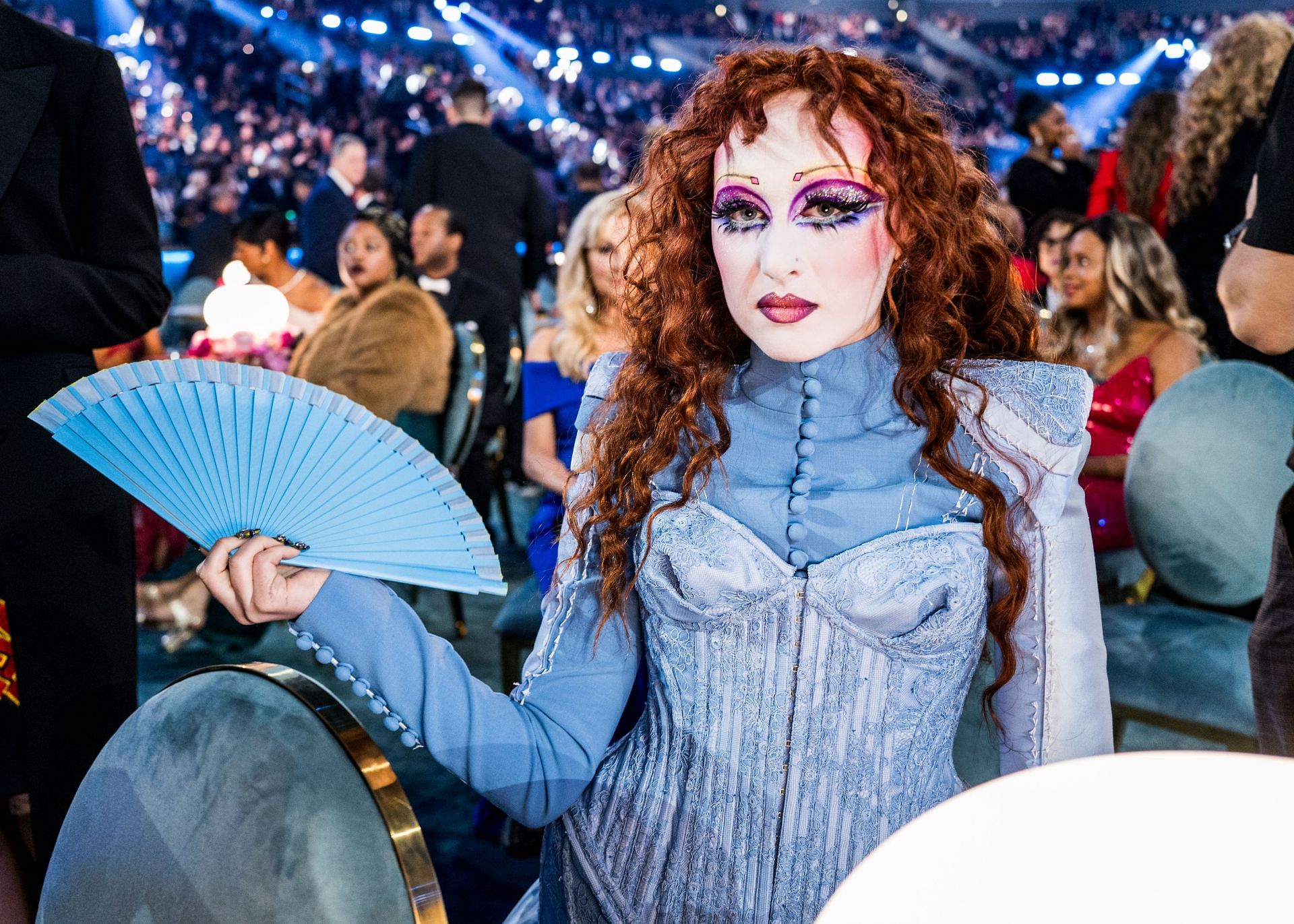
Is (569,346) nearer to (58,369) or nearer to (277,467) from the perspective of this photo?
(58,369)

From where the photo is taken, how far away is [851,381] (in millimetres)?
1108

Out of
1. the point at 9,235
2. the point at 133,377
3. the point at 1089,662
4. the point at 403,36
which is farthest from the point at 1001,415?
the point at 403,36

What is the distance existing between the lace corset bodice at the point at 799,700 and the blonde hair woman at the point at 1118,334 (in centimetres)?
172

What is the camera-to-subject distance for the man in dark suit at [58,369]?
128 cm

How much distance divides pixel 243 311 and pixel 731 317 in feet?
7.57

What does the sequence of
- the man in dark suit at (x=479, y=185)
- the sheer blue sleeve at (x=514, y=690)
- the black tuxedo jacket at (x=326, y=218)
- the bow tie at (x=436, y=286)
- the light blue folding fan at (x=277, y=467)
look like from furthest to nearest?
the black tuxedo jacket at (x=326, y=218) < the man in dark suit at (x=479, y=185) < the bow tie at (x=436, y=286) < the sheer blue sleeve at (x=514, y=690) < the light blue folding fan at (x=277, y=467)

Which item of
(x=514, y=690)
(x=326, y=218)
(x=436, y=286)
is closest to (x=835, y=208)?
(x=514, y=690)

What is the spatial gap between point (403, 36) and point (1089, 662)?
1304cm

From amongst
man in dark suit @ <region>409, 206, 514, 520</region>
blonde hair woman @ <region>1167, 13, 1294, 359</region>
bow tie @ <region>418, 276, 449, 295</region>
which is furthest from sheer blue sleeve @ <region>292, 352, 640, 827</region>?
bow tie @ <region>418, 276, 449, 295</region>

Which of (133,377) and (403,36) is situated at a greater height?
(403,36)

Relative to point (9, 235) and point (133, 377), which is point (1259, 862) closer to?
point (133, 377)

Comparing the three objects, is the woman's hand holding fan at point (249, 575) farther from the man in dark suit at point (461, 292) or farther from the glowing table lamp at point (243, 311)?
the man in dark suit at point (461, 292)

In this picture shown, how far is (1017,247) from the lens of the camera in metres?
1.27

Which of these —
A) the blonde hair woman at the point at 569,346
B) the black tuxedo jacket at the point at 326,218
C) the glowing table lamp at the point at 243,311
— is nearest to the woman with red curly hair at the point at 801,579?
the blonde hair woman at the point at 569,346
